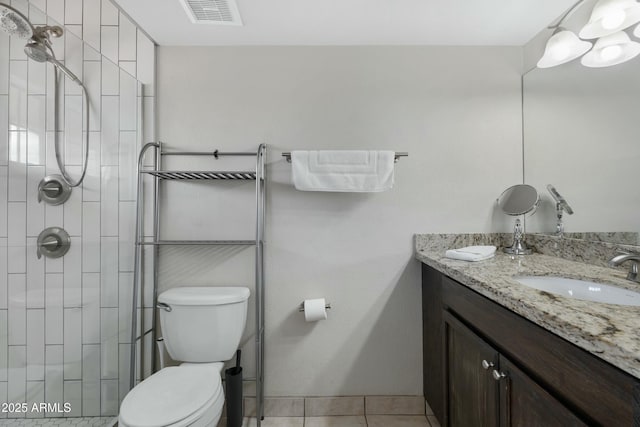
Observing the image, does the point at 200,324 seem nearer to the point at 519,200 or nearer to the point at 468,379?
the point at 468,379

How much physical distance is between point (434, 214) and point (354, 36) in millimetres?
1067

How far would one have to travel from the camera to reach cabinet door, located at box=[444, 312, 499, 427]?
0.93 metres

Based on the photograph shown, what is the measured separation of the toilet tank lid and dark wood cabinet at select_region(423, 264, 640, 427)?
A: 0.98 meters

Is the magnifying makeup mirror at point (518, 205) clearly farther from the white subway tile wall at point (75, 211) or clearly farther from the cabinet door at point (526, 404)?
the white subway tile wall at point (75, 211)

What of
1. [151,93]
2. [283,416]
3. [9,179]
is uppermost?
[151,93]

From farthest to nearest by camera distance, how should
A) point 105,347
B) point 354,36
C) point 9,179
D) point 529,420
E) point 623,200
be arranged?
point 354,36 → point 105,347 → point 623,200 → point 9,179 → point 529,420

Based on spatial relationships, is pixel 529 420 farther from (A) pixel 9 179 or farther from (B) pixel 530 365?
(A) pixel 9 179

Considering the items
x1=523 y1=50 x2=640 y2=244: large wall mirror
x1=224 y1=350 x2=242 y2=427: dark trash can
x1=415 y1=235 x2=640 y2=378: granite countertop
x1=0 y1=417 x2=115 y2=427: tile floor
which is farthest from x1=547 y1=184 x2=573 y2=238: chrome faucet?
x1=0 y1=417 x2=115 y2=427: tile floor

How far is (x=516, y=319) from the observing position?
2.64ft

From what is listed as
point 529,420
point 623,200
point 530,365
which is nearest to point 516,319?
point 530,365

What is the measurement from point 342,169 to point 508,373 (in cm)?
102

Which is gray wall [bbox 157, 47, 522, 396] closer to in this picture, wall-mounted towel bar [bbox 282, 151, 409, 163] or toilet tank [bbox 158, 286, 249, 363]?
wall-mounted towel bar [bbox 282, 151, 409, 163]

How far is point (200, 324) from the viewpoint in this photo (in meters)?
1.38

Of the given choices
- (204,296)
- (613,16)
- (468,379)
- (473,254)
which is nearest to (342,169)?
(473,254)
